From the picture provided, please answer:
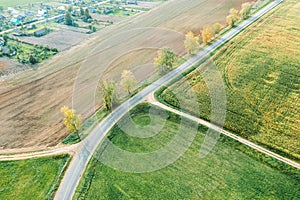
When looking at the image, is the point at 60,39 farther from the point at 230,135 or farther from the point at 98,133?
the point at 230,135

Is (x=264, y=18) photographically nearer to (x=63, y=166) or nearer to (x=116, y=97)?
(x=116, y=97)

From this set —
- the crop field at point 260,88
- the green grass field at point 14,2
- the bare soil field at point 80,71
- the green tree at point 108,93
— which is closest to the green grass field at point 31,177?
the bare soil field at point 80,71

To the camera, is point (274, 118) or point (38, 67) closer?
point (274, 118)

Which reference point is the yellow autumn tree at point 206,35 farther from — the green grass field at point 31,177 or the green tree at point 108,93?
the green grass field at point 31,177

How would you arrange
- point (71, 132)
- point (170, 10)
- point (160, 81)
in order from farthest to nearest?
point (170, 10), point (160, 81), point (71, 132)

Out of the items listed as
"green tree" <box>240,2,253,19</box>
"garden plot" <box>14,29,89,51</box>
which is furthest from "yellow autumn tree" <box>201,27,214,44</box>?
"garden plot" <box>14,29,89,51</box>

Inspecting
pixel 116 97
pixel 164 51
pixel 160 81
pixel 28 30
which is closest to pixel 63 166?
pixel 116 97

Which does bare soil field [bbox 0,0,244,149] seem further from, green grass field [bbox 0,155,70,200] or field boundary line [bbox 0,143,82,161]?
green grass field [bbox 0,155,70,200]
